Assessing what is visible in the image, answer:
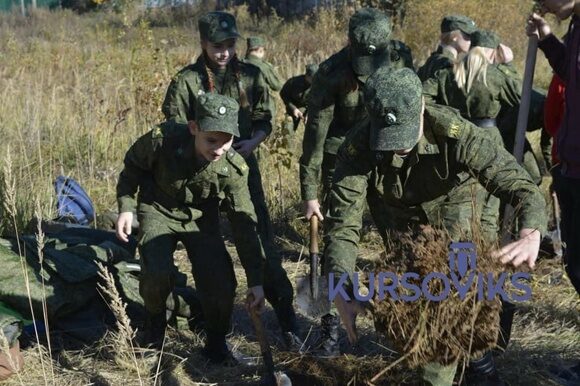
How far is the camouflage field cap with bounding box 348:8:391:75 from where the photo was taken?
4.87 m

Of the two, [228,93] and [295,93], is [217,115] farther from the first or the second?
[295,93]

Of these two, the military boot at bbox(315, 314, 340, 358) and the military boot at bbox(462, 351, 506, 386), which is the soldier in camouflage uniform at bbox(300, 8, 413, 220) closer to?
the military boot at bbox(315, 314, 340, 358)

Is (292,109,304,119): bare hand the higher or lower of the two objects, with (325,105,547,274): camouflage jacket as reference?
lower

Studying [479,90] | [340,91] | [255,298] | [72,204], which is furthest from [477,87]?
[72,204]

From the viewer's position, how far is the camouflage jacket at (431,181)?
3.30 meters

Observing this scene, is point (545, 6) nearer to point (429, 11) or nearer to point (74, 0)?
point (429, 11)

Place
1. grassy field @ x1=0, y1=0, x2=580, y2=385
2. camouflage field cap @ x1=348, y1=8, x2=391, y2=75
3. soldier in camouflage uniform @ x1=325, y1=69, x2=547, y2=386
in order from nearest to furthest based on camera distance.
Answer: soldier in camouflage uniform @ x1=325, y1=69, x2=547, y2=386
grassy field @ x1=0, y1=0, x2=580, y2=385
camouflage field cap @ x1=348, y1=8, x2=391, y2=75

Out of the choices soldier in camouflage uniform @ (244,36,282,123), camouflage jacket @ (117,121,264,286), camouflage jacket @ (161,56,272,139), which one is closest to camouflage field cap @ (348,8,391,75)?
camouflage jacket @ (161,56,272,139)

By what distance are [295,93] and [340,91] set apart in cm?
233

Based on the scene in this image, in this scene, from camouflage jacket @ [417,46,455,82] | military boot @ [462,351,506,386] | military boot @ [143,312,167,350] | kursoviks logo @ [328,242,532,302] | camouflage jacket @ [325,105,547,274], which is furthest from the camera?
camouflage jacket @ [417,46,455,82]

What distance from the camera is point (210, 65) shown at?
5.25 meters

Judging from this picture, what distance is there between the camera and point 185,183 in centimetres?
430

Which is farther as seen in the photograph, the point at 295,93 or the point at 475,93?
the point at 295,93

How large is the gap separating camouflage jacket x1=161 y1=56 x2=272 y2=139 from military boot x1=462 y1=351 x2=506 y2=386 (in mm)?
2280
